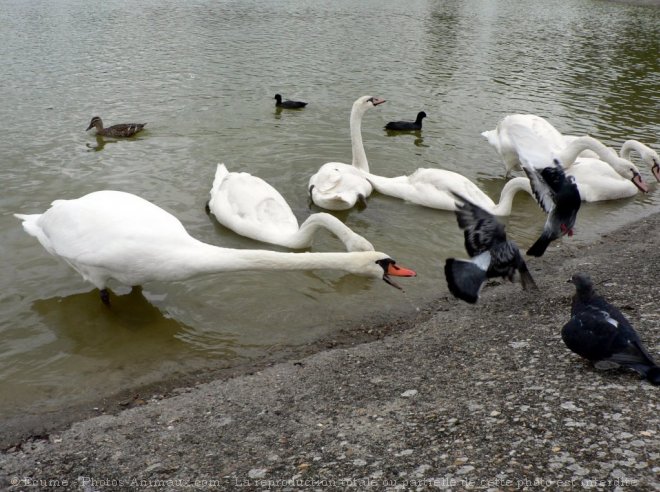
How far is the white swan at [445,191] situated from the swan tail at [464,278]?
12.1ft

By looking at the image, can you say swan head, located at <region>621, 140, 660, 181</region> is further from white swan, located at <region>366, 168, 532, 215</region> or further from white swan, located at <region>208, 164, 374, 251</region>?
white swan, located at <region>208, 164, 374, 251</region>

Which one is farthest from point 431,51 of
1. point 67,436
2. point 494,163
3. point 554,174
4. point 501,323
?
point 67,436

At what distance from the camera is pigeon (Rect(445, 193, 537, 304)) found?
6.13 m

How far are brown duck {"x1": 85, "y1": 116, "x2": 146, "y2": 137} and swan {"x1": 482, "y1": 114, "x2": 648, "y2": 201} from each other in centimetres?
705

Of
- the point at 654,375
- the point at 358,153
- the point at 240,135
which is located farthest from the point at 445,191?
the point at 654,375

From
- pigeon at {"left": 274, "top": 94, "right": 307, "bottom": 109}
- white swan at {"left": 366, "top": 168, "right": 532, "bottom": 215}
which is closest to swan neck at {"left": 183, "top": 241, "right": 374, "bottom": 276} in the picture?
white swan at {"left": 366, "top": 168, "right": 532, "bottom": 215}

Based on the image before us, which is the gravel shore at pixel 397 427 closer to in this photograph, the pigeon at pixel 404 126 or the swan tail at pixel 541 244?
the swan tail at pixel 541 244

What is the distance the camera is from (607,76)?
20.5 metres

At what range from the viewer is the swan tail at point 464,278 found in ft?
19.8

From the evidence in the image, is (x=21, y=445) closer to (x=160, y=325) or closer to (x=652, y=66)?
(x=160, y=325)

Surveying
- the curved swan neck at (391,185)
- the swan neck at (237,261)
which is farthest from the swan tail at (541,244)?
the curved swan neck at (391,185)

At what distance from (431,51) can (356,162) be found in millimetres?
13228

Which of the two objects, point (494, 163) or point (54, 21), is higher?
point (54, 21)

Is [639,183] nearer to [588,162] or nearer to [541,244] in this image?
[588,162]
